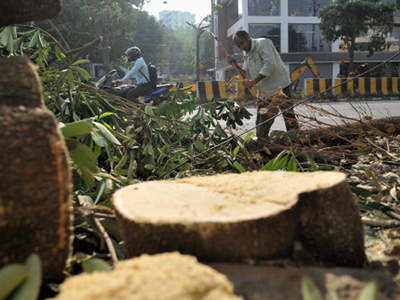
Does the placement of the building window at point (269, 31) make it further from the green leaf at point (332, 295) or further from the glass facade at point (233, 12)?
the green leaf at point (332, 295)

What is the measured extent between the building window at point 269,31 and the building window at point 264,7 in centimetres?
92

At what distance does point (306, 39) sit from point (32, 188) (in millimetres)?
31451

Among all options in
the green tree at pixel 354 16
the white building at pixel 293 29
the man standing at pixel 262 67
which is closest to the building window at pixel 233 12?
the white building at pixel 293 29

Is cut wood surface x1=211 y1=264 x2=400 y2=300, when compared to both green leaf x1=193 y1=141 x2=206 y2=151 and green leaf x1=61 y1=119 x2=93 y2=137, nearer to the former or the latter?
green leaf x1=61 y1=119 x2=93 y2=137

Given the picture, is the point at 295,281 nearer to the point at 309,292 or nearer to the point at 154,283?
the point at 309,292

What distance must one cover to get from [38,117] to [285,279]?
781 millimetres

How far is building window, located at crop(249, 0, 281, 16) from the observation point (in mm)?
29375

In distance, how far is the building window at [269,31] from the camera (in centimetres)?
2914

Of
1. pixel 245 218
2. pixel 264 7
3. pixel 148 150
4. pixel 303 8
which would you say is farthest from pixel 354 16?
pixel 245 218

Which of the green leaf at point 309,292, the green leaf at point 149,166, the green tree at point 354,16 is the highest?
the green tree at point 354,16

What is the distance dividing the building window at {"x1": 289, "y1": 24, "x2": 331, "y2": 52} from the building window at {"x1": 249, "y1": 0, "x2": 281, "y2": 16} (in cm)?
168

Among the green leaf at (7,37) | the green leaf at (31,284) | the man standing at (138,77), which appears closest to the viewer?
the green leaf at (31,284)

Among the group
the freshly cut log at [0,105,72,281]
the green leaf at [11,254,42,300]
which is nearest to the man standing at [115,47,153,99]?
the freshly cut log at [0,105,72,281]

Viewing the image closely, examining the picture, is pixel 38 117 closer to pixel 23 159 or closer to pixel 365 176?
pixel 23 159
